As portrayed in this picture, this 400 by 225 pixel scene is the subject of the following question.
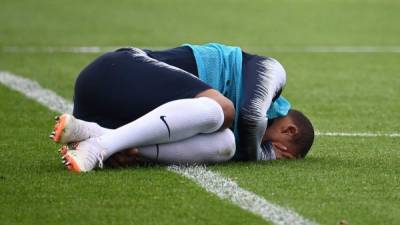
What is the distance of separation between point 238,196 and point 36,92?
4.85 m

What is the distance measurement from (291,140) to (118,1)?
1590 centimetres

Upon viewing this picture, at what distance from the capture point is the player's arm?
681 centimetres

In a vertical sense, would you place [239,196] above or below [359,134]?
above

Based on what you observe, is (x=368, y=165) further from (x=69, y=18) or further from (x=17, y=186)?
(x=69, y=18)

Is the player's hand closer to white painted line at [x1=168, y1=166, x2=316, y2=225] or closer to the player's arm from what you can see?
the player's arm

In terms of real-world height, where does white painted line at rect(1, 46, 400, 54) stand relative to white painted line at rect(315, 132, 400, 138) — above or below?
below

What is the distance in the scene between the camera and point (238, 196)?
6.06 m

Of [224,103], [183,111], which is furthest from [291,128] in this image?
[183,111]

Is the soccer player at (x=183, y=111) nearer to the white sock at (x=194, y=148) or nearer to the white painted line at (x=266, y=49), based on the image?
the white sock at (x=194, y=148)

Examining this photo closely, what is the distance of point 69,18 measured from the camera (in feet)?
63.0

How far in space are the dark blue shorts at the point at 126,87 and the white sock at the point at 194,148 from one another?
24 cm

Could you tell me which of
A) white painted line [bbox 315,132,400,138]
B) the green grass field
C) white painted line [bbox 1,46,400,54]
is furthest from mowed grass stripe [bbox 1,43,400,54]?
white painted line [bbox 315,132,400,138]

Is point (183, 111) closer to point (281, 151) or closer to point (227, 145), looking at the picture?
point (227, 145)

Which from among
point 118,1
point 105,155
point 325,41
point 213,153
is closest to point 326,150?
point 213,153
